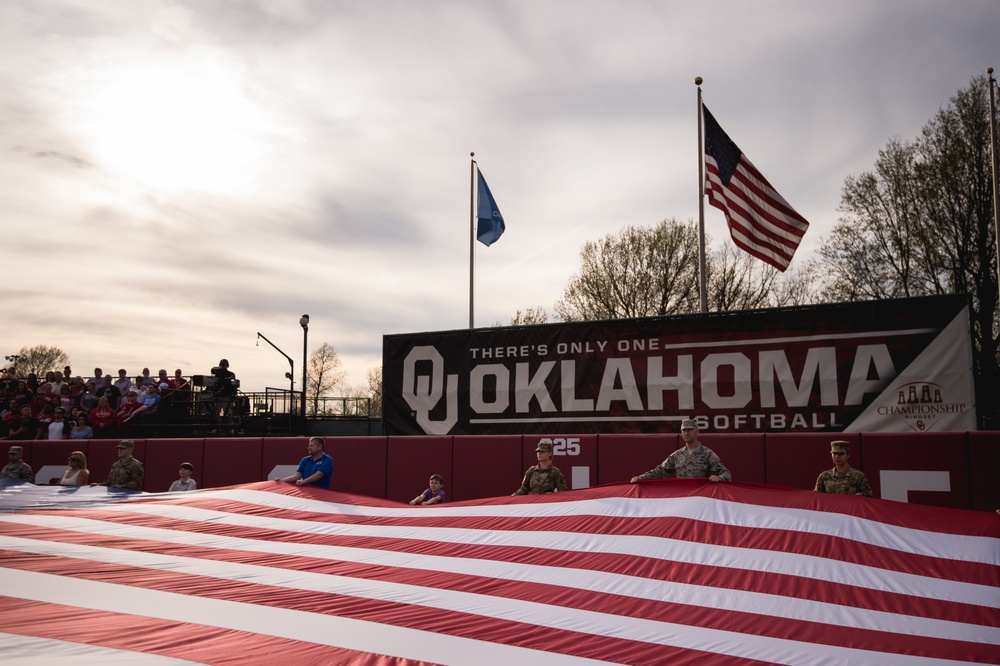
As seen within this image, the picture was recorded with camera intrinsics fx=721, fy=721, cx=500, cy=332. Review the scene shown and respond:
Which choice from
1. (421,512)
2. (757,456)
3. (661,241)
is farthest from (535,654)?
(661,241)

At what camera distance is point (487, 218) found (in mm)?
21000

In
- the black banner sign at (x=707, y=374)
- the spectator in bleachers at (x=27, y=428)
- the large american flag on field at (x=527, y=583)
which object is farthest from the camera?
the spectator in bleachers at (x=27, y=428)

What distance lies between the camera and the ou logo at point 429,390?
46.8 ft

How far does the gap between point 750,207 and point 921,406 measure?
5.27 metres

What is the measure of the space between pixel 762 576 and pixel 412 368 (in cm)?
1048

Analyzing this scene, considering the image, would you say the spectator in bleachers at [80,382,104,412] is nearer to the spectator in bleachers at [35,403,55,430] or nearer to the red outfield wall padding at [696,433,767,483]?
the spectator in bleachers at [35,403,55,430]

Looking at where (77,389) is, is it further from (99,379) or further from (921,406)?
(921,406)

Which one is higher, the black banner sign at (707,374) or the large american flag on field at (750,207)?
the large american flag on field at (750,207)

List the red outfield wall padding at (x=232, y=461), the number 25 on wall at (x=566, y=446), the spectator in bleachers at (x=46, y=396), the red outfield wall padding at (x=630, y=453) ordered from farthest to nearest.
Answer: the spectator in bleachers at (x=46, y=396) → the red outfield wall padding at (x=232, y=461) → the number 25 on wall at (x=566, y=446) → the red outfield wall padding at (x=630, y=453)

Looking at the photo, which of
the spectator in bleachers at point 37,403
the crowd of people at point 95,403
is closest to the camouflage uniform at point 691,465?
the crowd of people at point 95,403

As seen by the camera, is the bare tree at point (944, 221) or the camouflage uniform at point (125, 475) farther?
the bare tree at point (944, 221)

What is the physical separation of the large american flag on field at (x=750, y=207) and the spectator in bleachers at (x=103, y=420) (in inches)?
592

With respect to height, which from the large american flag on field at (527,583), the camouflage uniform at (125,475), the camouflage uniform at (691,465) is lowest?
the large american flag on field at (527,583)

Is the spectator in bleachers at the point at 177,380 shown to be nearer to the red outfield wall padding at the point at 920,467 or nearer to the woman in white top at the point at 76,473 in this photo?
the woman in white top at the point at 76,473
